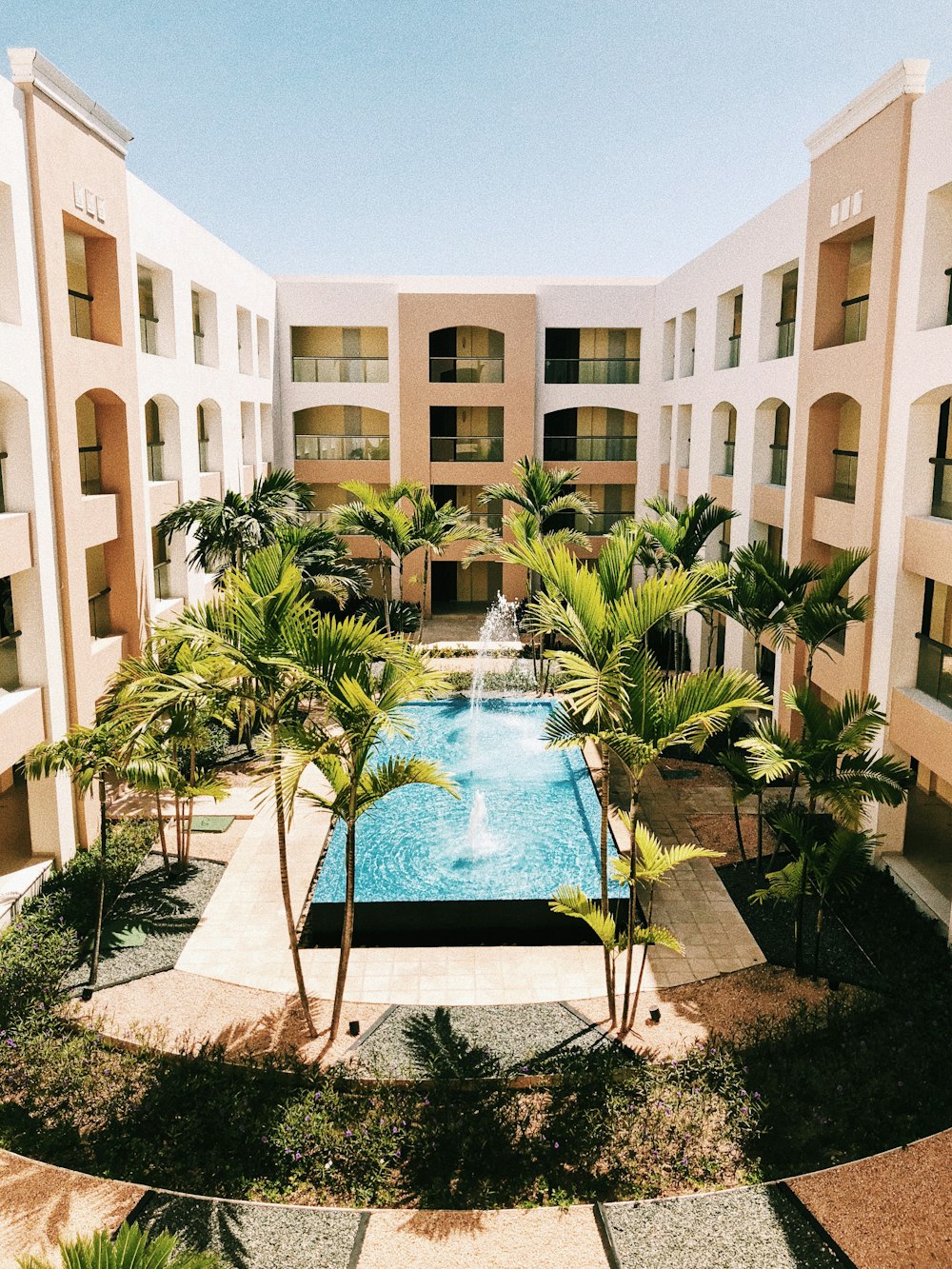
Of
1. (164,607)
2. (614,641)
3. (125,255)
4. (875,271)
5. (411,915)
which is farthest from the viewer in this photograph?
(164,607)

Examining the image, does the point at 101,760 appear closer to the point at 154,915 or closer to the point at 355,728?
the point at 154,915

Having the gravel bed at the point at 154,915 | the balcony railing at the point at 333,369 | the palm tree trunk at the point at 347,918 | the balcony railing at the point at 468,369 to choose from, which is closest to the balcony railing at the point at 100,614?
the gravel bed at the point at 154,915

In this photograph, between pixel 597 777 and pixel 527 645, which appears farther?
pixel 527 645

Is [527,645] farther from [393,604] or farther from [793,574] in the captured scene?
[793,574]

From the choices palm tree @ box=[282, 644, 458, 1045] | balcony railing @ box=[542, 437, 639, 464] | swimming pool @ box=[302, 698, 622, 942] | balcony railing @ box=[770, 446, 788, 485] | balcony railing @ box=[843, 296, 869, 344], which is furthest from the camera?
balcony railing @ box=[542, 437, 639, 464]

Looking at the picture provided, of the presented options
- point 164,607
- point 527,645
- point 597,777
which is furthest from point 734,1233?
point 527,645

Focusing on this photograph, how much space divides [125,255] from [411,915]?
1093 centimetres

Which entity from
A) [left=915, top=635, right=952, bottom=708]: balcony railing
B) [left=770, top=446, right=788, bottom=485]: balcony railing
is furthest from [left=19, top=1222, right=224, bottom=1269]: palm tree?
[left=770, top=446, right=788, bottom=485]: balcony railing

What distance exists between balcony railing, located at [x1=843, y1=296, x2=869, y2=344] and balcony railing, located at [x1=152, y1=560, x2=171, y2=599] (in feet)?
41.4

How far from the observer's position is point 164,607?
1750cm

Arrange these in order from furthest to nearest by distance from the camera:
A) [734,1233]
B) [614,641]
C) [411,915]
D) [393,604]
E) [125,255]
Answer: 1. [393,604]
2. [125,255]
3. [411,915]
4. [614,641]
5. [734,1233]

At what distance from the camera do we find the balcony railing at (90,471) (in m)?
15.0

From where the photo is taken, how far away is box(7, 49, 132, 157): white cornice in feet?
37.5

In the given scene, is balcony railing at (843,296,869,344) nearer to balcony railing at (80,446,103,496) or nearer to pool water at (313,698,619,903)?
pool water at (313,698,619,903)
